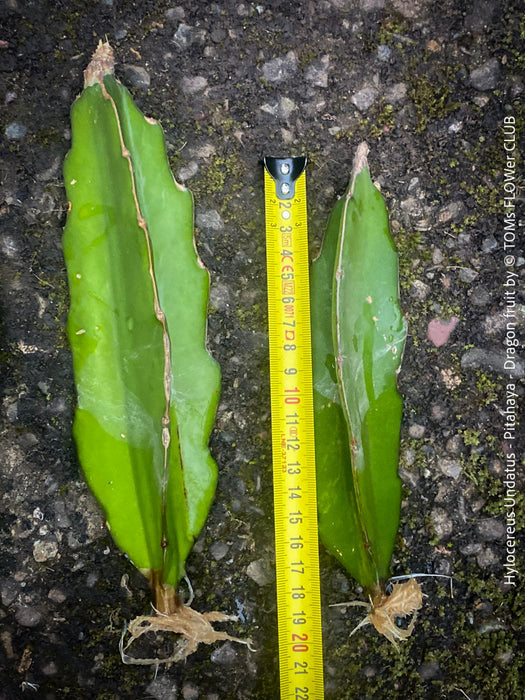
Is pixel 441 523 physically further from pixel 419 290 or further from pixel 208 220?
pixel 208 220

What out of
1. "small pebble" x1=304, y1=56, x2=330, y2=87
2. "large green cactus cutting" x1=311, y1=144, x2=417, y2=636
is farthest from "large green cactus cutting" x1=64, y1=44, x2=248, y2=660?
"small pebble" x1=304, y1=56, x2=330, y2=87

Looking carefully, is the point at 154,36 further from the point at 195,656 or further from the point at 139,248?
the point at 195,656

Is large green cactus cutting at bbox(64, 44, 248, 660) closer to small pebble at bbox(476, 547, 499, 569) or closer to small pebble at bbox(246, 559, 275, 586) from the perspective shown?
small pebble at bbox(246, 559, 275, 586)

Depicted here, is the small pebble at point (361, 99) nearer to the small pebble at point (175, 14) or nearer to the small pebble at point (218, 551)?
the small pebble at point (175, 14)

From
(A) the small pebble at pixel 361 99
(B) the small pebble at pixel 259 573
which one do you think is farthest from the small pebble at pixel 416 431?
(A) the small pebble at pixel 361 99

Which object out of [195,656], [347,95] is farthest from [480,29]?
[195,656]

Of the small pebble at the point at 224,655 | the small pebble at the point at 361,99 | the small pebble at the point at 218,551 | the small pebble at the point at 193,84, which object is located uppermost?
the small pebble at the point at 193,84

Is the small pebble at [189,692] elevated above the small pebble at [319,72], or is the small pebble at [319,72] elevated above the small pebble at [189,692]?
the small pebble at [319,72]
